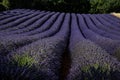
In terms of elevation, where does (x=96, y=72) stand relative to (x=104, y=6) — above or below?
above

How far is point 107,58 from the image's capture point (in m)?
6.62

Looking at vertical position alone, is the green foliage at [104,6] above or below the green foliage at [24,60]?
below

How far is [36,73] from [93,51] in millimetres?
2446

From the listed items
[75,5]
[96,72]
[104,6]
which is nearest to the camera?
[96,72]

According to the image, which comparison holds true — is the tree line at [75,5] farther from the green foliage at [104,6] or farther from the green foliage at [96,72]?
the green foliage at [96,72]

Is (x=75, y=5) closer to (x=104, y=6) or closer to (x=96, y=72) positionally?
(x=104, y=6)

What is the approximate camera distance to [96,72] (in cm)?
530

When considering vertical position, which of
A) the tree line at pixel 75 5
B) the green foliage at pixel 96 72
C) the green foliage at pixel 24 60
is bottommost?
the tree line at pixel 75 5

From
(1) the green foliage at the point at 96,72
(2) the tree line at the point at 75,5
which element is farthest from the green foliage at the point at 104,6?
(1) the green foliage at the point at 96,72

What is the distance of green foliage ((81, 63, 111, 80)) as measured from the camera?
16.9ft

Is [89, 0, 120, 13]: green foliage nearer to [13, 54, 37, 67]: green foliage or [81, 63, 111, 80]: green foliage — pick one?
[13, 54, 37, 67]: green foliage

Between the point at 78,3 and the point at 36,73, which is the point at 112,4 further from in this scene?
the point at 36,73

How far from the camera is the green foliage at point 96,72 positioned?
16.9ft

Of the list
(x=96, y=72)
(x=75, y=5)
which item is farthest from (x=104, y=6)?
(x=96, y=72)
